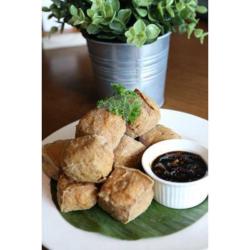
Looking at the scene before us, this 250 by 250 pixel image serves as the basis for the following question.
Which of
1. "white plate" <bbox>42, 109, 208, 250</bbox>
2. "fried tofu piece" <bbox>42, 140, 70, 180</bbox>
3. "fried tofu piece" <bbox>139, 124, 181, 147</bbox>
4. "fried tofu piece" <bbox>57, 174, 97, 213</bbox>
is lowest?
"white plate" <bbox>42, 109, 208, 250</bbox>

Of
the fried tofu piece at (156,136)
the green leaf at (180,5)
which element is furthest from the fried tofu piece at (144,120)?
the green leaf at (180,5)

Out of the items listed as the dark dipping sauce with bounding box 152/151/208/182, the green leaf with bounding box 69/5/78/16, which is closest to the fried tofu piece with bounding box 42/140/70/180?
the dark dipping sauce with bounding box 152/151/208/182

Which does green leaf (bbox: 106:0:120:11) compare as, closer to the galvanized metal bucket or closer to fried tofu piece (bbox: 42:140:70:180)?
the galvanized metal bucket

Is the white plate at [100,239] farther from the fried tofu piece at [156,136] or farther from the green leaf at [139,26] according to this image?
the green leaf at [139,26]

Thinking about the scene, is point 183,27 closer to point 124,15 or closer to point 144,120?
point 124,15

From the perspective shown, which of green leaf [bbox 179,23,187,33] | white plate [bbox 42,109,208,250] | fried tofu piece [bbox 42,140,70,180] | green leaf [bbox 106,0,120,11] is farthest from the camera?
green leaf [bbox 179,23,187,33]

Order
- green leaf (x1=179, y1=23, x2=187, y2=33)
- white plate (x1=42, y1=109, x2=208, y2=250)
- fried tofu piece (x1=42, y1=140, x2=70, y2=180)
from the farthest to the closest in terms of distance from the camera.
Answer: green leaf (x1=179, y1=23, x2=187, y2=33)
fried tofu piece (x1=42, y1=140, x2=70, y2=180)
white plate (x1=42, y1=109, x2=208, y2=250)
